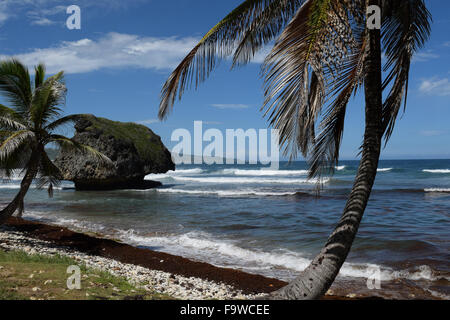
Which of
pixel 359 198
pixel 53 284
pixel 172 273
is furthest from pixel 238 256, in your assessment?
pixel 359 198

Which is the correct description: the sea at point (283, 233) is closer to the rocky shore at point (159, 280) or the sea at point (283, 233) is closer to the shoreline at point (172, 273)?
the shoreline at point (172, 273)

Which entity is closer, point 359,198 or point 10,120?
point 359,198

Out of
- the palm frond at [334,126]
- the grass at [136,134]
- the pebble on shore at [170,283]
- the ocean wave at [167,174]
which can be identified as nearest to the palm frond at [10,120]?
the pebble on shore at [170,283]

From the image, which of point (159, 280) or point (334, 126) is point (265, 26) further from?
point (159, 280)

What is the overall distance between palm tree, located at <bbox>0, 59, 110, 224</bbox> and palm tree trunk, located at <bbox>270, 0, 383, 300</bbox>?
29.1 feet

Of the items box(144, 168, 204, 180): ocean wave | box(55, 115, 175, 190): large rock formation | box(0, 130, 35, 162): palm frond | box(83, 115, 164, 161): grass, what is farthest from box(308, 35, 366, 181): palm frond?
box(144, 168, 204, 180): ocean wave

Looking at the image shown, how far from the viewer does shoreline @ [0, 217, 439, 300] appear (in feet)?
21.3

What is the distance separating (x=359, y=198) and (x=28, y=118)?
33.3ft

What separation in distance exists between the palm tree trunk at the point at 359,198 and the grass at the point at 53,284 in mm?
2422

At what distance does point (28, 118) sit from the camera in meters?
10.7

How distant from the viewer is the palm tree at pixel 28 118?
1037cm
